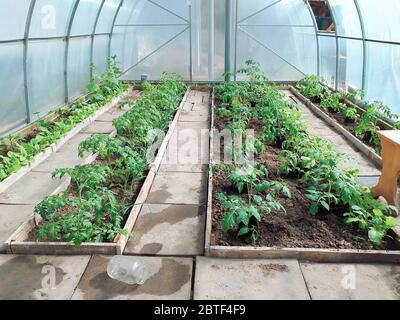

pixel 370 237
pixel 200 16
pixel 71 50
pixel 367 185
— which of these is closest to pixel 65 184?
pixel 370 237

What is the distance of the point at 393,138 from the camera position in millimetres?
3922

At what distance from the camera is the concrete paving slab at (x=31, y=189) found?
4.21m

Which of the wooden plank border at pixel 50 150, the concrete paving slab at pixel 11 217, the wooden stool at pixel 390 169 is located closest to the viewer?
the concrete paving slab at pixel 11 217

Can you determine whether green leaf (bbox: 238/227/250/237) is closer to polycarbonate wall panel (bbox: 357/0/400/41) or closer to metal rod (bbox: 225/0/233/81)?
polycarbonate wall panel (bbox: 357/0/400/41)

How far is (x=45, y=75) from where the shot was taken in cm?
751

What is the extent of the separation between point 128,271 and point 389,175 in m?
2.72

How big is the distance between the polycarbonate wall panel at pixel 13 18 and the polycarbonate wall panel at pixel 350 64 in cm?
676

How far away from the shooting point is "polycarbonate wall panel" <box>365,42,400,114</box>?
688 cm

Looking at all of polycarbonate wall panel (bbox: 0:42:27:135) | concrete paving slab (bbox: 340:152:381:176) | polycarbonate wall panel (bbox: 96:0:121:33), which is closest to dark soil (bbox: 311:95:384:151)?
concrete paving slab (bbox: 340:152:381:176)

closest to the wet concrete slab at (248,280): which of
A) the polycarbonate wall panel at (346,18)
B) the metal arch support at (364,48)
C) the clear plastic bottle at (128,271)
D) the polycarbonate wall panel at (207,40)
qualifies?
the clear plastic bottle at (128,271)

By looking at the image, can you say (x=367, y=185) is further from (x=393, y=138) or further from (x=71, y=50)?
(x=71, y=50)

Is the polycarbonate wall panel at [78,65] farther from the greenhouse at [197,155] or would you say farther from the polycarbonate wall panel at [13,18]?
the polycarbonate wall panel at [13,18]
